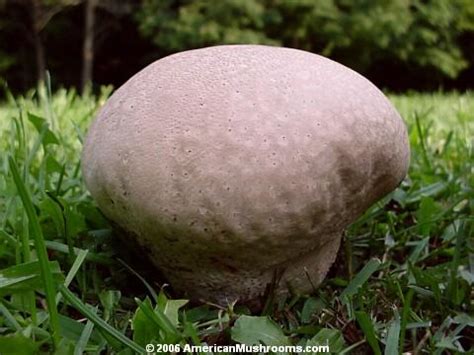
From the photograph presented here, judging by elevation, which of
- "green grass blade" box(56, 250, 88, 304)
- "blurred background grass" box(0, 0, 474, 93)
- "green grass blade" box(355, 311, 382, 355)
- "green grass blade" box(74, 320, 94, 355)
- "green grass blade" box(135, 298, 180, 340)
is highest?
"green grass blade" box(56, 250, 88, 304)

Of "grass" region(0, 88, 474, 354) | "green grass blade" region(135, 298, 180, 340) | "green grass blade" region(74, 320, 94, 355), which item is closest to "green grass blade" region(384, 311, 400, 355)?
"grass" region(0, 88, 474, 354)

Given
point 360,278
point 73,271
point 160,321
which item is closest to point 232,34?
point 360,278

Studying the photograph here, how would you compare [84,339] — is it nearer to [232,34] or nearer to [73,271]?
[73,271]

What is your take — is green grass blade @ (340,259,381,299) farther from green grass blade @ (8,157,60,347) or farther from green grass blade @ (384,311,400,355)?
green grass blade @ (8,157,60,347)

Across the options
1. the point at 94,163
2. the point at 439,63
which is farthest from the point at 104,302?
the point at 439,63

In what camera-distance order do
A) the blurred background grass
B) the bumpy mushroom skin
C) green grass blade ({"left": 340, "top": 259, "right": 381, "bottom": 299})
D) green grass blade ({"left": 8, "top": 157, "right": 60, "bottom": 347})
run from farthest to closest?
1. the blurred background grass
2. green grass blade ({"left": 340, "top": 259, "right": 381, "bottom": 299})
3. the bumpy mushroom skin
4. green grass blade ({"left": 8, "top": 157, "right": 60, "bottom": 347})
